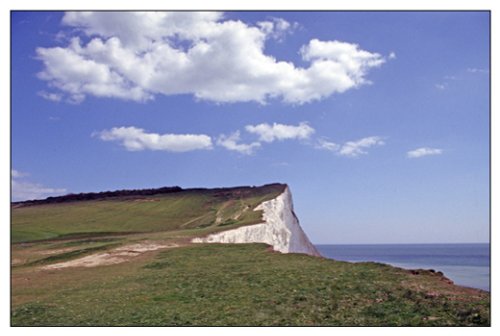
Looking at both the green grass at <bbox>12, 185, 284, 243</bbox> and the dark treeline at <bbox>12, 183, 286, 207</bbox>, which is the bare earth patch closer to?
the green grass at <bbox>12, 185, 284, 243</bbox>

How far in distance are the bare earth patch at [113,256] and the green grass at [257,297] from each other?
5.14 meters

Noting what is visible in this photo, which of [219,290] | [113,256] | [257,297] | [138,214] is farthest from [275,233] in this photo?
[257,297]

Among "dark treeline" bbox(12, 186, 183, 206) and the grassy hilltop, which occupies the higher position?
"dark treeline" bbox(12, 186, 183, 206)

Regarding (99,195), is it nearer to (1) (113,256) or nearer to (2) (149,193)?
(2) (149,193)

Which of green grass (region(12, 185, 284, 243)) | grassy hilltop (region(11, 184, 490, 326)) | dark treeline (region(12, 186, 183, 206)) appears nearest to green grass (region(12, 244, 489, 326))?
grassy hilltop (region(11, 184, 490, 326))

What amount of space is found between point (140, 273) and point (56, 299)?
24.7 feet

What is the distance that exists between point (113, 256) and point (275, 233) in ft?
98.8

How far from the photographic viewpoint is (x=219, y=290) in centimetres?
2320

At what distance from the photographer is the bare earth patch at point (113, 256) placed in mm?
36841

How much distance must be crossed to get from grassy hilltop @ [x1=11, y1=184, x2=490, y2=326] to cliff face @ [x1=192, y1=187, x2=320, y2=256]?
781 cm

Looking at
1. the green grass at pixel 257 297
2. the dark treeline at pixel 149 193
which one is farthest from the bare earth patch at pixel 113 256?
the dark treeline at pixel 149 193

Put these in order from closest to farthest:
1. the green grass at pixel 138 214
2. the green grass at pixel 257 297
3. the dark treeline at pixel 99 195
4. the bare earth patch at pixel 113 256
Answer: the green grass at pixel 257 297 → the bare earth patch at pixel 113 256 → the green grass at pixel 138 214 → the dark treeline at pixel 99 195

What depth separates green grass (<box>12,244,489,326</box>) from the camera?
17.1m

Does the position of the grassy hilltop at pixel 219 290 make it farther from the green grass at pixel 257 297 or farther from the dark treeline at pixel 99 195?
the dark treeline at pixel 99 195
